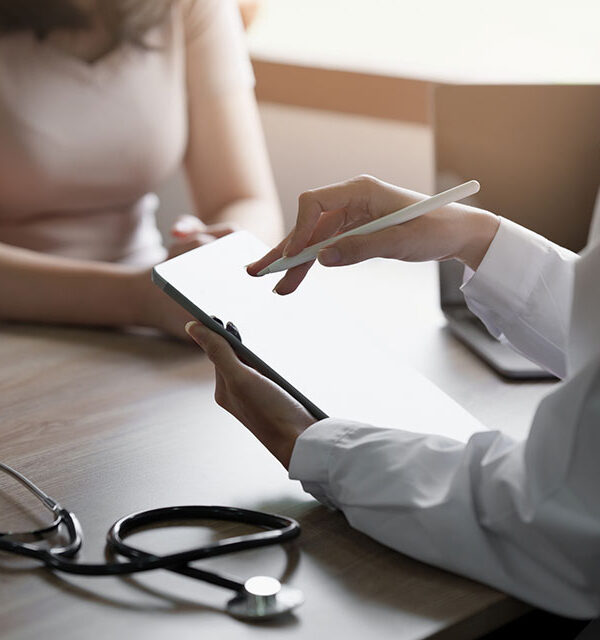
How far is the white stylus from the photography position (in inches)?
31.2

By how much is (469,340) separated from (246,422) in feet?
1.39

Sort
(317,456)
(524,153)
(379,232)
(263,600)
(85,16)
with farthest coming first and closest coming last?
1. (85,16)
2. (524,153)
3. (379,232)
4. (317,456)
5. (263,600)

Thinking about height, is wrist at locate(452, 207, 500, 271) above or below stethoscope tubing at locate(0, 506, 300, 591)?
above

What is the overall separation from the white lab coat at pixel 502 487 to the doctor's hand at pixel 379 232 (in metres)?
0.20

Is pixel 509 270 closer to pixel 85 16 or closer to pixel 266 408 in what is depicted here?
pixel 266 408

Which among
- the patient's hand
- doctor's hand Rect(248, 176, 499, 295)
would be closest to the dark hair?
the patient's hand

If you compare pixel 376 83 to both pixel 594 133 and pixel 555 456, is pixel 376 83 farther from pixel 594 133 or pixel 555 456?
pixel 555 456

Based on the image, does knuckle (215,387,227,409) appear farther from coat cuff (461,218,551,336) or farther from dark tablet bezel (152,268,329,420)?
coat cuff (461,218,551,336)

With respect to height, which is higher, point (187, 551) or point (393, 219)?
point (393, 219)

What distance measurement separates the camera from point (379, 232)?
87cm

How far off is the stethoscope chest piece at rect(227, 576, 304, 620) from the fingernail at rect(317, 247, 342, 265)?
0.98 ft

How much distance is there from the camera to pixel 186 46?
1.63 metres

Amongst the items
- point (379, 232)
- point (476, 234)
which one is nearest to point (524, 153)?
point (476, 234)

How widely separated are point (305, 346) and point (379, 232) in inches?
5.3
